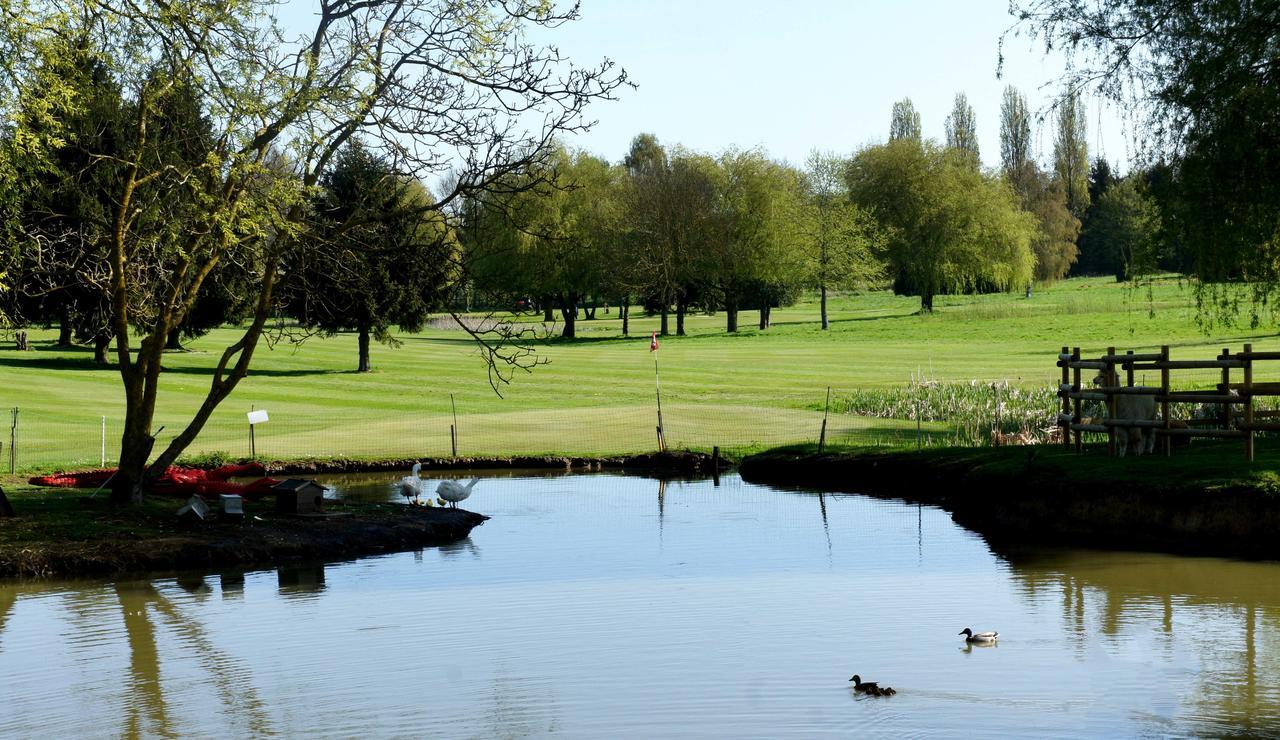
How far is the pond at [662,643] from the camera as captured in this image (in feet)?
35.2

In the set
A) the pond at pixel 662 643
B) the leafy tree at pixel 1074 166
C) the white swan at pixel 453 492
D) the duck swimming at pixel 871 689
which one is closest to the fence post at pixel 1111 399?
the pond at pixel 662 643

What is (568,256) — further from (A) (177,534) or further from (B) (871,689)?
(B) (871,689)

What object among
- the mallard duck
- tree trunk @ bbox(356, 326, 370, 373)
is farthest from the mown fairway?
the mallard duck

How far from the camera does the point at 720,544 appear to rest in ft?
65.8

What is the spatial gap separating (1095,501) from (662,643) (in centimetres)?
952

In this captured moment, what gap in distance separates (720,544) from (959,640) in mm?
7175

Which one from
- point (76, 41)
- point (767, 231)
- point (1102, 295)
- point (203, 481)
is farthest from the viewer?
point (1102, 295)

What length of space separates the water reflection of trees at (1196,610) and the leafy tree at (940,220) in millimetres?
74061

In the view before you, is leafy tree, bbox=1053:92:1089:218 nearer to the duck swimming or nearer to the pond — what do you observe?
the pond

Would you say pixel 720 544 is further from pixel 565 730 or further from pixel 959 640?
pixel 565 730

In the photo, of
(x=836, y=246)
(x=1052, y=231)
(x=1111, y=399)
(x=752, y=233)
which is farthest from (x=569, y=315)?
(x=1111, y=399)

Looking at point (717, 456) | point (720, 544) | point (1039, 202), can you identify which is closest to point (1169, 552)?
point (720, 544)

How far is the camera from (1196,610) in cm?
1458

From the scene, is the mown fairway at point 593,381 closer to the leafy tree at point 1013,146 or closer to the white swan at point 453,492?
the white swan at point 453,492
